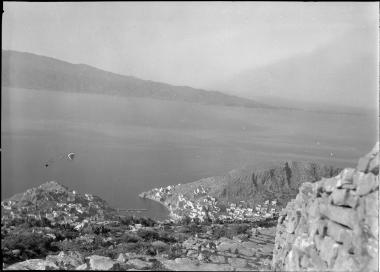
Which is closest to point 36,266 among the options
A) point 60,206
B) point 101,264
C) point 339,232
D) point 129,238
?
point 101,264

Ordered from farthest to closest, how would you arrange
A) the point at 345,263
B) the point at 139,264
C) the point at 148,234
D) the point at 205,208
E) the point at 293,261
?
1. the point at 205,208
2. the point at 148,234
3. the point at 139,264
4. the point at 293,261
5. the point at 345,263

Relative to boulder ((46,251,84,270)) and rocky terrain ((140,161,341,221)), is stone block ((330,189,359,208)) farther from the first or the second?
rocky terrain ((140,161,341,221))

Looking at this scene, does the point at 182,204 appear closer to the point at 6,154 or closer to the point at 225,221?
the point at 225,221

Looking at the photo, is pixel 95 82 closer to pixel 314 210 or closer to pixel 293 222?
pixel 293 222

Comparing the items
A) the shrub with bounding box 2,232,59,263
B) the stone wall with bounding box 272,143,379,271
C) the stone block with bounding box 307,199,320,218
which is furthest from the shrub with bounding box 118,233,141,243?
the stone block with bounding box 307,199,320,218

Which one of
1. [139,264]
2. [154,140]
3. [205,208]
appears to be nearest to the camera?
[139,264]

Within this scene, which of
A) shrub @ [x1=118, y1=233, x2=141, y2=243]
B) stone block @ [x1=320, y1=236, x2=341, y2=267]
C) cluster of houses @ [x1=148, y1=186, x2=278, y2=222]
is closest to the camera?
stone block @ [x1=320, y1=236, x2=341, y2=267]
